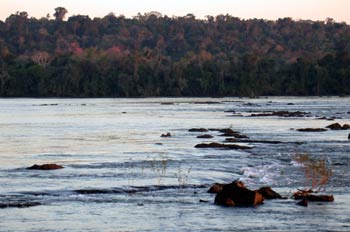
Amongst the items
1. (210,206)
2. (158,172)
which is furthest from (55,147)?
(210,206)

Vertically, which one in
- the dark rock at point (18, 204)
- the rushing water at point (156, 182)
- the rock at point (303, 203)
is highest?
the rock at point (303, 203)

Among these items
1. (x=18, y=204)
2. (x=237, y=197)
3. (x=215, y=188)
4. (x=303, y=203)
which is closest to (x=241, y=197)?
(x=237, y=197)

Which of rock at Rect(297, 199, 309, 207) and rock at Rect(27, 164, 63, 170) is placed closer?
rock at Rect(297, 199, 309, 207)

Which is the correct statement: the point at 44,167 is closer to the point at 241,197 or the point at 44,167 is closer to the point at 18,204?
the point at 18,204

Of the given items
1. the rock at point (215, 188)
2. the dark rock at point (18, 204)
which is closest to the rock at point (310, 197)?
the rock at point (215, 188)

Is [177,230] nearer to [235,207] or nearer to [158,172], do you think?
[235,207]

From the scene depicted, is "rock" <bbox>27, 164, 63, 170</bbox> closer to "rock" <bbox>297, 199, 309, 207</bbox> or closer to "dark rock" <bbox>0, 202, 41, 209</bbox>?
"dark rock" <bbox>0, 202, 41, 209</bbox>

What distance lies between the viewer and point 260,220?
2369cm

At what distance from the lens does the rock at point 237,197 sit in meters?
26.0

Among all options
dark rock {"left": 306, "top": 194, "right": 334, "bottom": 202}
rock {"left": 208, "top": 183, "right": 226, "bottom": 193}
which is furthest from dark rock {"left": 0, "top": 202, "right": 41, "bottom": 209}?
dark rock {"left": 306, "top": 194, "right": 334, "bottom": 202}

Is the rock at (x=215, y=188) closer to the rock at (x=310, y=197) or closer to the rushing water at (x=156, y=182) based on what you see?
the rushing water at (x=156, y=182)

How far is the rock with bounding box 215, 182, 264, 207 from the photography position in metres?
26.0

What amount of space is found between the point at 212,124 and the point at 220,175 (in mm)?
44062

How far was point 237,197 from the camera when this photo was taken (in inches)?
1035
